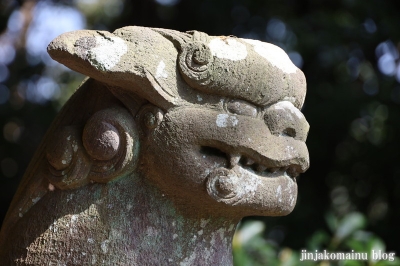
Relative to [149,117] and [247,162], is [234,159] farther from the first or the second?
[149,117]

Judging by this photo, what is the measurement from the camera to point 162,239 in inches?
46.5

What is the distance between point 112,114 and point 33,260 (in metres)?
0.37

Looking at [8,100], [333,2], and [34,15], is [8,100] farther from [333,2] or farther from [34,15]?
[333,2]

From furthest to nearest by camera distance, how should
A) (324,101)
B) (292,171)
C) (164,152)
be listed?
(324,101)
(292,171)
(164,152)

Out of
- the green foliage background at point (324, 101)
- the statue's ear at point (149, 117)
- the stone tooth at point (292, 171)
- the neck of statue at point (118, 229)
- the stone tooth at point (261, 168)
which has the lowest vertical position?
the green foliage background at point (324, 101)

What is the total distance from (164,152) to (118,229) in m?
0.20

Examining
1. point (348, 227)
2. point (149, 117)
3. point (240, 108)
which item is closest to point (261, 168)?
point (240, 108)

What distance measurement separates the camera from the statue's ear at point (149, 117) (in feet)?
3.80

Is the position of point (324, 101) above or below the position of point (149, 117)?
below

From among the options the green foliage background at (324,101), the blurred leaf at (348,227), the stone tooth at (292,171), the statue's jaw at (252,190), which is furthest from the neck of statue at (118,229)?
the green foliage background at (324,101)

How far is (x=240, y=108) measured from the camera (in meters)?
1.18

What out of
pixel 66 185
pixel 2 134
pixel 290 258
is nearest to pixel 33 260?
pixel 66 185

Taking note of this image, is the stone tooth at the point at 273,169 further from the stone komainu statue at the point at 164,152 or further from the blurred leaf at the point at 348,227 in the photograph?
the blurred leaf at the point at 348,227

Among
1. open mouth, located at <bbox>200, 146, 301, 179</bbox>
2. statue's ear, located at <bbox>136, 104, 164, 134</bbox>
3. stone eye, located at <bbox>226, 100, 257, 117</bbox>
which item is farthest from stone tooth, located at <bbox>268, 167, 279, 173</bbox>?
statue's ear, located at <bbox>136, 104, 164, 134</bbox>
